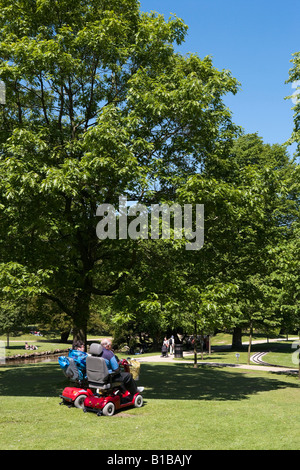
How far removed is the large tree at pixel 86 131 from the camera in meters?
11.4

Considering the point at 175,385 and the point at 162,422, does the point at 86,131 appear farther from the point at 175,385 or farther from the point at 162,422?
the point at 175,385

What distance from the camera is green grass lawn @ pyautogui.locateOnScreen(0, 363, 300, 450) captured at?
7398 mm

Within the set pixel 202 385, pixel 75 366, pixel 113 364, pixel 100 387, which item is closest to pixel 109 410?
pixel 100 387

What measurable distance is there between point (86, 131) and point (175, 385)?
10.2 meters

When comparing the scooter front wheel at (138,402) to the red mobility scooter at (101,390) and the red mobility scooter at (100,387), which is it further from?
the red mobility scooter at (100,387)

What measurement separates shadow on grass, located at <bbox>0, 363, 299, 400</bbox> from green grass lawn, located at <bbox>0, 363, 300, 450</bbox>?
0.13 feet

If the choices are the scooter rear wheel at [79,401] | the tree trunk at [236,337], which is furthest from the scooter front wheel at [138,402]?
the tree trunk at [236,337]

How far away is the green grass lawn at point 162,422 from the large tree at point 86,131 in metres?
2.97

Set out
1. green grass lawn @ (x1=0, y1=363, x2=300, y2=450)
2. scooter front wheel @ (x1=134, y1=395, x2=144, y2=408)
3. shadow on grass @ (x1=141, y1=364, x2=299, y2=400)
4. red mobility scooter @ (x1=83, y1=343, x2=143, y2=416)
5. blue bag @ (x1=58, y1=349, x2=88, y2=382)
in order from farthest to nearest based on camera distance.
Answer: shadow on grass @ (x1=141, y1=364, x2=299, y2=400) < blue bag @ (x1=58, y1=349, x2=88, y2=382) < scooter front wheel @ (x1=134, y1=395, x2=144, y2=408) < red mobility scooter @ (x1=83, y1=343, x2=143, y2=416) < green grass lawn @ (x1=0, y1=363, x2=300, y2=450)

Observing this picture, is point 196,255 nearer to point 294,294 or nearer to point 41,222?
point 41,222

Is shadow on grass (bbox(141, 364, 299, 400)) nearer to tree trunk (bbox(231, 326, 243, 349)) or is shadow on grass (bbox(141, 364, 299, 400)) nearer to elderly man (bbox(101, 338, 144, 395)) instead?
elderly man (bbox(101, 338, 144, 395))

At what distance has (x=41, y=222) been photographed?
39.2 feet

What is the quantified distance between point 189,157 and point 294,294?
35.7ft

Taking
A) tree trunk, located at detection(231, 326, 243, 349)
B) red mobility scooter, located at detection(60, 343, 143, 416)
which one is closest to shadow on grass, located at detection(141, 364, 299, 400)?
red mobility scooter, located at detection(60, 343, 143, 416)
